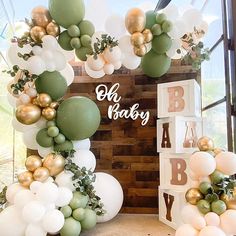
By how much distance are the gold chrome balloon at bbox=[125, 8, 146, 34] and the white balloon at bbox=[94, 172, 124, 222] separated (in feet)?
4.26

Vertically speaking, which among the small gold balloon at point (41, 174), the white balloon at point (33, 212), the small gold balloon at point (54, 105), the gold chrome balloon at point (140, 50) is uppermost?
the gold chrome balloon at point (140, 50)

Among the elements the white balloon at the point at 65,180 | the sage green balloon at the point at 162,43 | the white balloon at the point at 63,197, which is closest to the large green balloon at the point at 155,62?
the sage green balloon at the point at 162,43

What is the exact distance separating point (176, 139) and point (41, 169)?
1.14 m

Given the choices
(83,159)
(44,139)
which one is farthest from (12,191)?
(83,159)

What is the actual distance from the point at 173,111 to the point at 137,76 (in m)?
0.77

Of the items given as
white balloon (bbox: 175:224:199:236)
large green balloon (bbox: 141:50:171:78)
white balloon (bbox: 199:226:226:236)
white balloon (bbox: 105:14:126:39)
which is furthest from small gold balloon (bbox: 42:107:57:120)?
white balloon (bbox: 199:226:226:236)

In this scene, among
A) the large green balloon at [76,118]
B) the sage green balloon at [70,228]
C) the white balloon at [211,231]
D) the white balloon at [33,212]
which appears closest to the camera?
the white balloon at [211,231]

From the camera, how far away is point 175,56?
8.13 feet

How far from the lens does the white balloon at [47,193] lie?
6.42 feet

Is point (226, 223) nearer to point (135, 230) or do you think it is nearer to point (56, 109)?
point (135, 230)

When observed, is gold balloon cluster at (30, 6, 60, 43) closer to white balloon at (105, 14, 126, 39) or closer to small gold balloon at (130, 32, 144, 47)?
white balloon at (105, 14, 126, 39)

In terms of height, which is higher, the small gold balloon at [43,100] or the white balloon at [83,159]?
the small gold balloon at [43,100]

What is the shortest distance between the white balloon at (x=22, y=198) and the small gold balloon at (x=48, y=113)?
2.03 ft

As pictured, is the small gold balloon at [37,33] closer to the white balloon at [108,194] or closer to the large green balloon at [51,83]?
the large green balloon at [51,83]
